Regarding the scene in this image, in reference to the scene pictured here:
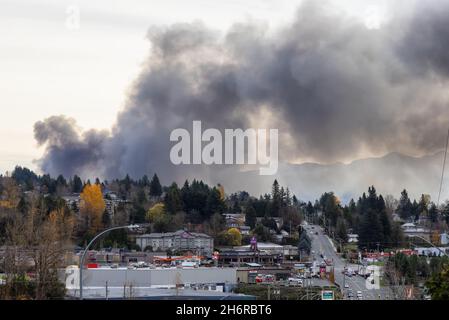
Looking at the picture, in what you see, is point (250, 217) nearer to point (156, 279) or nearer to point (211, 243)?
point (211, 243)

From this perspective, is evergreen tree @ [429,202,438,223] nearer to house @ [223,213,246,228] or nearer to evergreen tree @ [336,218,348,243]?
evergreen tree @ [336,218,348,243]

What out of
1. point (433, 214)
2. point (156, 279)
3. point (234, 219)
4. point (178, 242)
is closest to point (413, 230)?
point (433, 214)

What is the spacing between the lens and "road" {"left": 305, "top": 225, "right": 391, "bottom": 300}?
37.0 m

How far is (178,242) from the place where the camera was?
2579 inches

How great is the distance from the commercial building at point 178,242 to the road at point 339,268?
8568 mm

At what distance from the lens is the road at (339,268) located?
1455 inches

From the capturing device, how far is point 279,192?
84812mm

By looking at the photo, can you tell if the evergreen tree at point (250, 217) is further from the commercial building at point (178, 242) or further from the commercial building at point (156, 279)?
the commercial building at point (156, 279)

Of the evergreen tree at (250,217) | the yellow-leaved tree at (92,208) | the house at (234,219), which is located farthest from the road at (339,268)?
the yellow-leaved tree at (92,208)

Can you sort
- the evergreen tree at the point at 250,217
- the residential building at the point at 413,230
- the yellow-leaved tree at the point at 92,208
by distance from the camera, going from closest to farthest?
the yellow-leaved tree at the point at 92,208 → the residential building at the point at 413,230 → the evergreen tree at the point at 250,217

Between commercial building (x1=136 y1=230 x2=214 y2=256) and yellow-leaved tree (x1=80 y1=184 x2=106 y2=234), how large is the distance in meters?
3.89

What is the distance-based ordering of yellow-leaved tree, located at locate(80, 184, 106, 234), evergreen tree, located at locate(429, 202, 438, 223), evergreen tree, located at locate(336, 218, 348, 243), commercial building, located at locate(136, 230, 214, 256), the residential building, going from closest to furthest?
commercial building, located at locate(136, 230, 214, 256), yellow-leaved tree, located at locate(80, 184, 106, 234), evergreen tree, located at locate(336, 218, 348, 243), the residential building, evergreen tree, located at locate(429, 202, 438, 223)

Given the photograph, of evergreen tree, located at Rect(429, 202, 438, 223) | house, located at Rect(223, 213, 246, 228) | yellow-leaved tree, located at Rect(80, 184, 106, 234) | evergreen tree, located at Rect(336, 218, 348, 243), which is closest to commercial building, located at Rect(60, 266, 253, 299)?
yellow-leaved tree, located at Rect(80, 184, 106, 234)

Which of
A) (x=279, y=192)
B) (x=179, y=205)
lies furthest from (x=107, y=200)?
(x=279, y=192)
